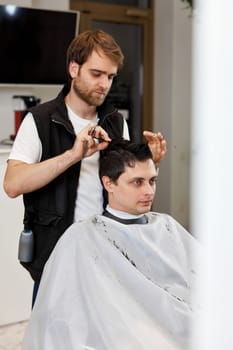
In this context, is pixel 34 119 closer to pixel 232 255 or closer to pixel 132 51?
pixel 232 255

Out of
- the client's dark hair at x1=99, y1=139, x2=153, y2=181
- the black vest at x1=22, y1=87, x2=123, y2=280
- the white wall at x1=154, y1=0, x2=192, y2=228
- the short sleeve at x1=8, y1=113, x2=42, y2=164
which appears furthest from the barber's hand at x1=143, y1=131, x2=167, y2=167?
the white wall at x1=154, y1=0, x2=192, y2=228

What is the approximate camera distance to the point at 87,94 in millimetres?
1355

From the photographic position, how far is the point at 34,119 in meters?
1.37

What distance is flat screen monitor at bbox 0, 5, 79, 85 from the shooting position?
2430 millimetres

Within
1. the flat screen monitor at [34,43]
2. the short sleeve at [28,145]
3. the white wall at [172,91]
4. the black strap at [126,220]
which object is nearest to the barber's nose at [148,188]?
the black strap at [126,220]

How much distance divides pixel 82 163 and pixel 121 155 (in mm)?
116

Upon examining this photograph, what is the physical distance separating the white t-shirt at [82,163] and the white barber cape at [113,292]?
0.04 meters

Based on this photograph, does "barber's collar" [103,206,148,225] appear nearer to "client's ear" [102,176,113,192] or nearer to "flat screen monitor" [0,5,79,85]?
"client's ear" [102,176,113,192]

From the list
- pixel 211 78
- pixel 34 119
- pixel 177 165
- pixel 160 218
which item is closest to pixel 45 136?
pixel 34 119

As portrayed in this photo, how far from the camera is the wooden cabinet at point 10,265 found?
2.27 meters

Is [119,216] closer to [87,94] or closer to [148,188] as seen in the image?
[148,188]

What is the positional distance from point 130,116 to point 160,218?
7.27 feet

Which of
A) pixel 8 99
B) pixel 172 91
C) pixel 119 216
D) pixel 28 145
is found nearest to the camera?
pixel 28 145

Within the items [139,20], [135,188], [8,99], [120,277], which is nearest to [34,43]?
[8,99]
